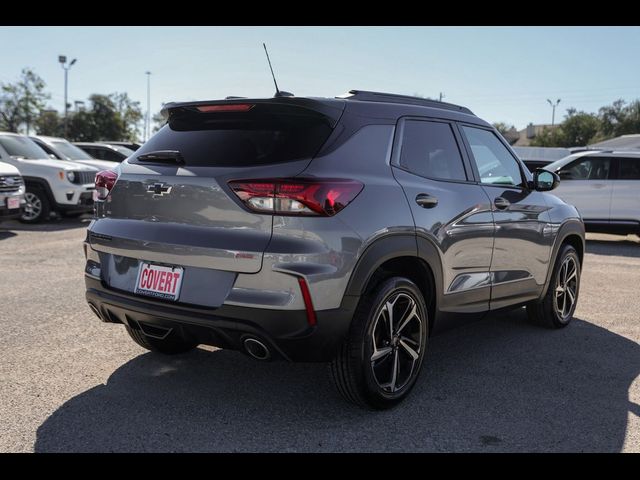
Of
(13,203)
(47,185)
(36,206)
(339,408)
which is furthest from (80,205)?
(339,408)

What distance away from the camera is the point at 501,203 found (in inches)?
171

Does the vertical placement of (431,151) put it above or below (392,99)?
below

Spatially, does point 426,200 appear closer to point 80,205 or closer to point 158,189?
point 158,189

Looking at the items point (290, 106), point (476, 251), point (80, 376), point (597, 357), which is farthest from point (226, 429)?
point (597, 357)

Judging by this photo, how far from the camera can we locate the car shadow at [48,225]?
38.7 ft

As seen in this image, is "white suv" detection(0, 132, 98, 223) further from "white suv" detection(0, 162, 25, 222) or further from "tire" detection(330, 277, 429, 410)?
"tire" detection(330, 277, 429, 410)

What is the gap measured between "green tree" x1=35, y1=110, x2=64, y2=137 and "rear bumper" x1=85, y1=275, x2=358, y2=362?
70.7 metres

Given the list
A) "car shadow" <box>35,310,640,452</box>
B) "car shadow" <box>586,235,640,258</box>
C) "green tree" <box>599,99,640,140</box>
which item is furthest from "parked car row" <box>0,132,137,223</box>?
"green tree" <box>599,99,640,140</box>

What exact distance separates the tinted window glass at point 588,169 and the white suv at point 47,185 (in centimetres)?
982

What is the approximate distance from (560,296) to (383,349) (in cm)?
270

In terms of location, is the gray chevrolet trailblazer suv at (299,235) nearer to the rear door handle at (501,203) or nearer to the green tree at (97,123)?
the rear door handle at (501,203)

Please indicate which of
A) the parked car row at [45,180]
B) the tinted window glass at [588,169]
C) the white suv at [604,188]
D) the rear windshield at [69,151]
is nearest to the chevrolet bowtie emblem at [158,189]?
the parked car row at [45,180]
